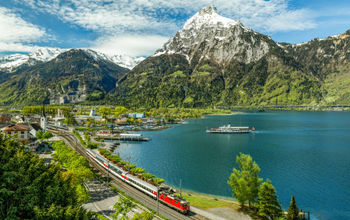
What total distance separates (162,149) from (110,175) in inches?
2288

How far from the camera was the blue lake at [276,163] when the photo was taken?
6469cm

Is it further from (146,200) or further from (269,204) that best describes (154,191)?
(269,204)

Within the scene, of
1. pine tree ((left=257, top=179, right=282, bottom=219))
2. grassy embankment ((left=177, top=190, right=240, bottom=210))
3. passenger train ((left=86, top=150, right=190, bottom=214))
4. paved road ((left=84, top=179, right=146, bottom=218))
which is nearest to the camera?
pine tree ((left=257, top=179, right=282, bottom=219))

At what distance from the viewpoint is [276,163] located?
9775 cm

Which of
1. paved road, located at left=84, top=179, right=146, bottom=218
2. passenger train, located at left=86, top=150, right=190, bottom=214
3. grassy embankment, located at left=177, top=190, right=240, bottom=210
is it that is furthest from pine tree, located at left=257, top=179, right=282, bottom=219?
paved road, located at left=84, top=179, right=146, bottom=218

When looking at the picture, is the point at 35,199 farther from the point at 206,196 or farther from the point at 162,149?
the point at 162,149

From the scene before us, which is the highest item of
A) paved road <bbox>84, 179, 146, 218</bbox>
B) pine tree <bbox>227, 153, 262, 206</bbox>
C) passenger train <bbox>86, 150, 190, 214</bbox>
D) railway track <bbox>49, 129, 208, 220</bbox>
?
pine tree <bbox>227, 153, 262, 206</bbox>

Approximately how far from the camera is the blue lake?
64688mm

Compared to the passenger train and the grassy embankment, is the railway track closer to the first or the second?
the passenger train

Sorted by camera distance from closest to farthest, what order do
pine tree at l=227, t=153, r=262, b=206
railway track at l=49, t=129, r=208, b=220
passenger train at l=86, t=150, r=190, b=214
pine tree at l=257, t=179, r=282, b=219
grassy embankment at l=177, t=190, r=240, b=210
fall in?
pine tree at l=257, t=179, r=282, b=219 < railway track at l=49, t=129, r=208, b=220 < passenger train at l=86, t=150, r=190, b=214 < pine tree at l=227, t=153, r=262, b=206 < grassy embankment at l=177, t=190, r=240, b=210

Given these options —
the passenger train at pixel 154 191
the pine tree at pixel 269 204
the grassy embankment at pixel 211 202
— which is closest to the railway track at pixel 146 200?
the passenger train at pixel 154 191

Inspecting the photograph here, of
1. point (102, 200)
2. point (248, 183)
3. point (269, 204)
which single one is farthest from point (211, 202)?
point (102, 200)

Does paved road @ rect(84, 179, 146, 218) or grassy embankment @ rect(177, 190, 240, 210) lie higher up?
paved road @ rect(84, 179, 146, 218)

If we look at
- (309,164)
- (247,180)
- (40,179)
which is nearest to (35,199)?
(40,179)
